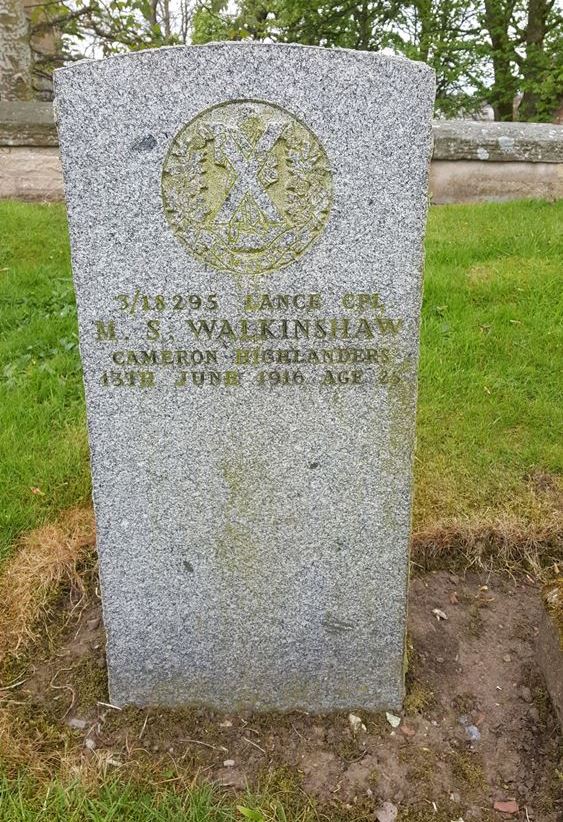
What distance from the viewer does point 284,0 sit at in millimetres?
13539

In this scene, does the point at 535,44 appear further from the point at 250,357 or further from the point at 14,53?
the point at 250,357

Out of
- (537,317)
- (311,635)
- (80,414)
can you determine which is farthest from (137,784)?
(537,317)

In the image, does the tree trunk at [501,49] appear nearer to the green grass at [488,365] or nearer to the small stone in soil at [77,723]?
the green grass at [488,365]

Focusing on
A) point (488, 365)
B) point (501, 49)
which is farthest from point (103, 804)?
point (501, 49)

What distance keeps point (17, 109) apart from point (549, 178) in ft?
18.4

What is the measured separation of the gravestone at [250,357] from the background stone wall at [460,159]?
5.58 meters

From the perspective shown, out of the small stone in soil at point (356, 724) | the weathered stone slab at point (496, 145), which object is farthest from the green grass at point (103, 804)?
the weathered stone slab at point (496, 145)

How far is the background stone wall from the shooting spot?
6.91 meters

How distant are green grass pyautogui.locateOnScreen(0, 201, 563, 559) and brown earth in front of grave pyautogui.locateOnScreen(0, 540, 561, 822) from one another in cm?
71

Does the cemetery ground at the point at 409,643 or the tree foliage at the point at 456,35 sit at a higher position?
the tree foliage at the point at 456,35

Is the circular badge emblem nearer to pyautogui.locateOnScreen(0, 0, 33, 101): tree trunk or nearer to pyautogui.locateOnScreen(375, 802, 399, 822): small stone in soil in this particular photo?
pyautogui.locateOnScreen(375, 802, 399, 822): small stone in soil

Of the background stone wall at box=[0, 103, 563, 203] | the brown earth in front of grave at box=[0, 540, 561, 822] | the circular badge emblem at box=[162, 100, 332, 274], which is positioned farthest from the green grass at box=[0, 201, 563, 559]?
the circular badge emblem at box=[162, 100, 332, 274]

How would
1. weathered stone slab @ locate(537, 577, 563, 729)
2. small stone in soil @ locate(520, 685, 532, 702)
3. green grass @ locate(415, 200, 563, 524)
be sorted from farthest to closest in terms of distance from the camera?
green grass @ locate(415, 200, 563, 524)
small stone in soil @ locate(520, 685, 532, 702)
weathered stone slab @ locate(537, 577, 563, 729)

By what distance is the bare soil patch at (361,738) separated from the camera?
2217 mm
